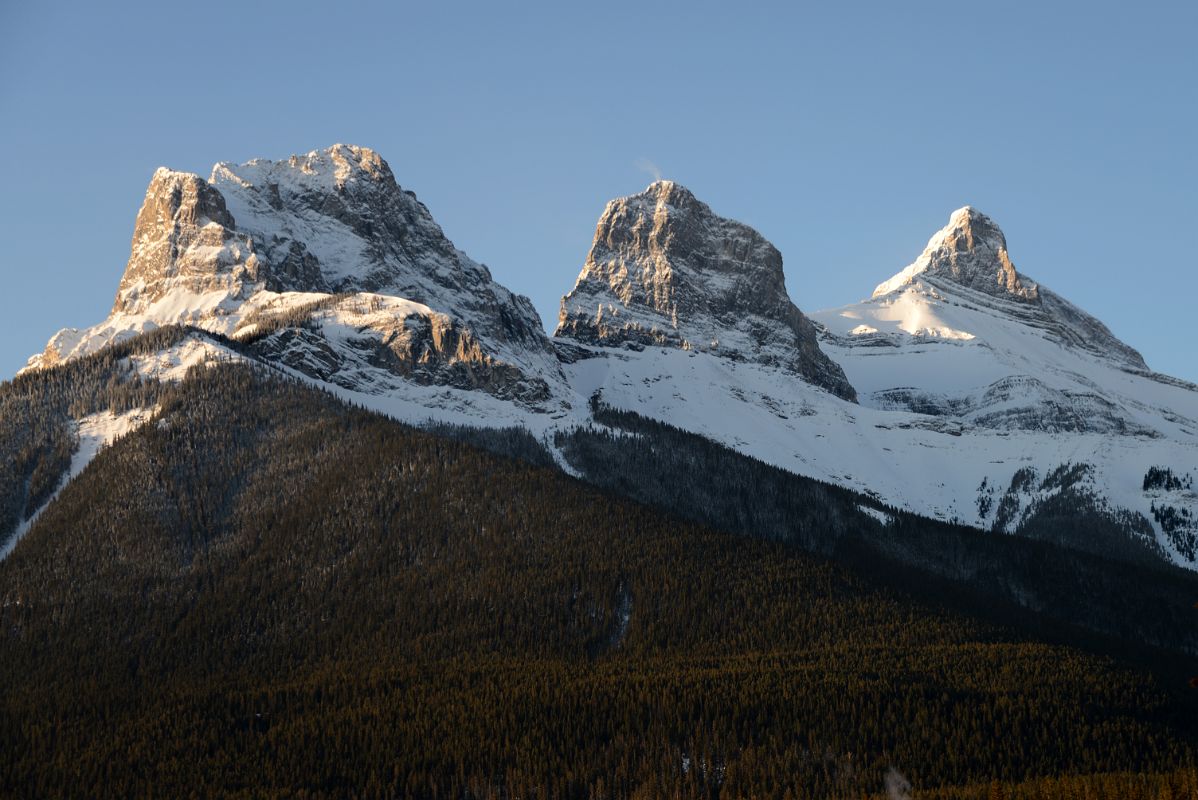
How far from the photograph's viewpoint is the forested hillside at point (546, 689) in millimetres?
149750

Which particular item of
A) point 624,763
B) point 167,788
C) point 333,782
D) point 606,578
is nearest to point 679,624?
point 606,578

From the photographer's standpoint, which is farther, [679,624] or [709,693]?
[679,624]

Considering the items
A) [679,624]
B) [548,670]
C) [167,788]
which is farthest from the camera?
[679,624]

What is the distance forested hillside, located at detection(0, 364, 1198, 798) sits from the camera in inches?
5896

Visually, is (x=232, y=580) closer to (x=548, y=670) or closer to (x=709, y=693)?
(x=548, y=670)

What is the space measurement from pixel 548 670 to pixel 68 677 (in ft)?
180

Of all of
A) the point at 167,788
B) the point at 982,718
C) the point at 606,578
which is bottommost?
the point at 167,788

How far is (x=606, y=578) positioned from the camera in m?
194

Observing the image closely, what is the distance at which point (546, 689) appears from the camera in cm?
16538

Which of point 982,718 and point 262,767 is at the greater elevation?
point 982,718

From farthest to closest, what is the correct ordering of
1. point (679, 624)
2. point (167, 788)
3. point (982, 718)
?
point (679, 624) < point (982, 718) < point (167, 788)

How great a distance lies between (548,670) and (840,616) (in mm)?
38536

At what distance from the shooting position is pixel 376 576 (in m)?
198

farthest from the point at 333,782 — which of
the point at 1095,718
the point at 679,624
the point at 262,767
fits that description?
the point at 1095,718
